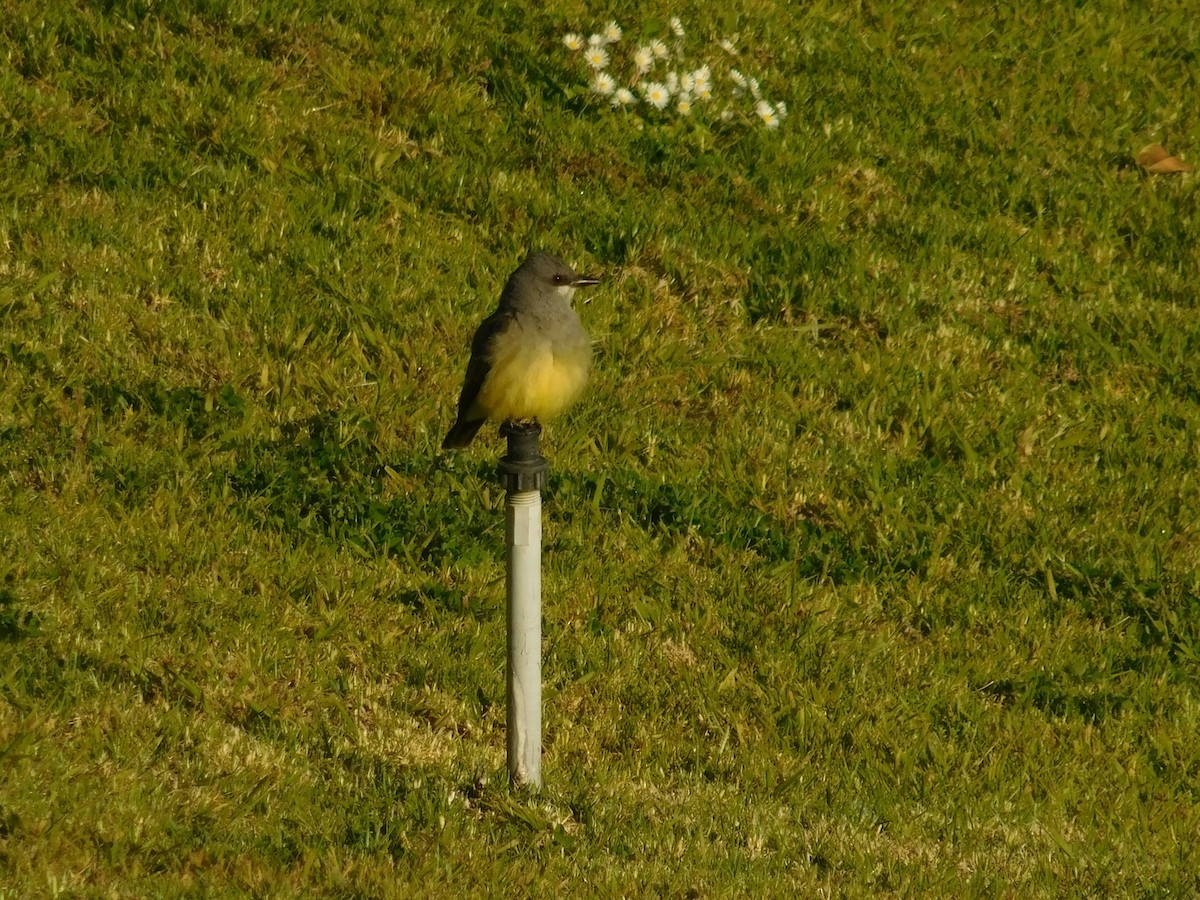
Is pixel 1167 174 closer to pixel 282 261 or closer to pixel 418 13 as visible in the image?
pixel 418 13

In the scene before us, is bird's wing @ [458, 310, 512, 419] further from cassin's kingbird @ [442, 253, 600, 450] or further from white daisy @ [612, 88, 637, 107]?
white daisy @ [612, 88, 637, 107]

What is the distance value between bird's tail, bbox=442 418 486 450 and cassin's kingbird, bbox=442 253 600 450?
9.2 inches

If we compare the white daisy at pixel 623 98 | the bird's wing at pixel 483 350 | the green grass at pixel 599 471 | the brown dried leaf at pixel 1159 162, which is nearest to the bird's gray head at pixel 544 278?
the bird's wing at pixel 483 350

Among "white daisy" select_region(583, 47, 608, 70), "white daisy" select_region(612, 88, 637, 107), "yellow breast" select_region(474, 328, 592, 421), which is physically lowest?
"yellow breast" select_region(474, 328, 592, 421)

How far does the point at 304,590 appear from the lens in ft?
21.4

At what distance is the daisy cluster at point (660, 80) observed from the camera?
9.99 metres

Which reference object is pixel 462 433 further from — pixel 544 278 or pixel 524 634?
pixel 524 634

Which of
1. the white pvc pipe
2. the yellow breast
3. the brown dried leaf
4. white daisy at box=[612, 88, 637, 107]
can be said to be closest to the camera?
the white pvc pipe

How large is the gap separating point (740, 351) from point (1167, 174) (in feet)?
12.6

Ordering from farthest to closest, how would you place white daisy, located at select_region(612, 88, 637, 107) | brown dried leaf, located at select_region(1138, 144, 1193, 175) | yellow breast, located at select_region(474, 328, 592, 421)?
brown dried leaf, located at select_region(1138, 144, 1193, 175) < white daisy, located at select_region(612, 88, 637, 107) < yellow breast, located at select_region(474, 328, 592, 421)

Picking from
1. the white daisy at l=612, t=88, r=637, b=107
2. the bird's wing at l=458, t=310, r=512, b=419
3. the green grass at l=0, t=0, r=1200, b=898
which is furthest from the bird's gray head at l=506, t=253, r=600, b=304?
the white daisy at l=612, t=88, r=637, b=107

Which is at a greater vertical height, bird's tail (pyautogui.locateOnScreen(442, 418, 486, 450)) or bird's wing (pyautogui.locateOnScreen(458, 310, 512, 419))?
bird's wing (pyautogui.locateOnScreen(458, 310, 512, 419))

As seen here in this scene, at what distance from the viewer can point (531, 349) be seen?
19.2 ft

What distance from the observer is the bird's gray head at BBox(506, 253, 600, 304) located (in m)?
5.94
